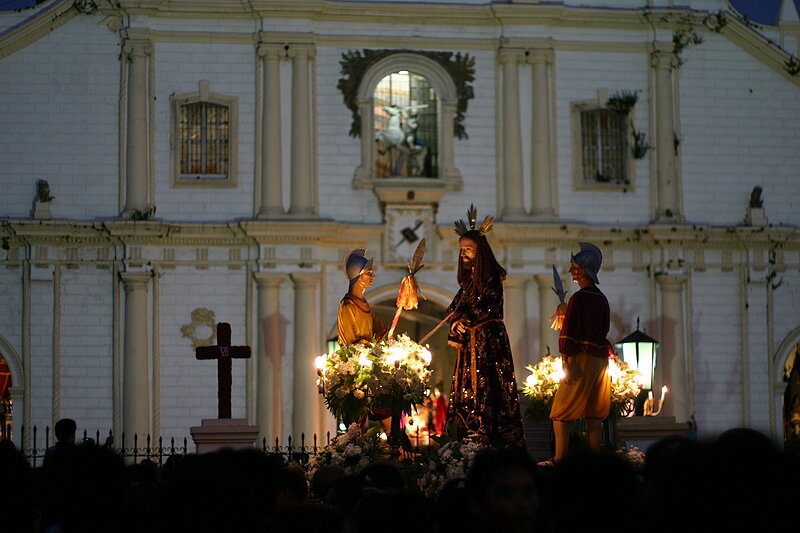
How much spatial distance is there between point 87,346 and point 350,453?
13.8 metres

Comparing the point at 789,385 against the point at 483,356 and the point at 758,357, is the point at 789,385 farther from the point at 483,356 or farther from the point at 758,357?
the point at 483,356

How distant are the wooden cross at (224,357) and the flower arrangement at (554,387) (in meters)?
4.10

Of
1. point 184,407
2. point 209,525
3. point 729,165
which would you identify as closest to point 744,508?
point 209,525

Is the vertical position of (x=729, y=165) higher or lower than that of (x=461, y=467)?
higher

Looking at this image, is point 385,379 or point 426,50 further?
point 426,50

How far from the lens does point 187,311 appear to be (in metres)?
28.4

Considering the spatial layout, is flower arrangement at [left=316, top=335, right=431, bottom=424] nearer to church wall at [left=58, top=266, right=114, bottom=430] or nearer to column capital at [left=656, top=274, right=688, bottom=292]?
→ church wall at [left=58, top=266, right=114, bottom=430]

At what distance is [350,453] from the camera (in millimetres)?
15547

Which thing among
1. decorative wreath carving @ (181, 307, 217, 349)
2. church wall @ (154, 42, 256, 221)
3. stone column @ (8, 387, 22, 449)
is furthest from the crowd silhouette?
church wall @ (154, 42, 256, 221)

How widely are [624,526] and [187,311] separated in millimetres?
23469

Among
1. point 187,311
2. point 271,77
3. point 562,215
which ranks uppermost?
point 271,77

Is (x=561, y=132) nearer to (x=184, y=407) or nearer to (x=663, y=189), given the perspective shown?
(x=663, y=189)

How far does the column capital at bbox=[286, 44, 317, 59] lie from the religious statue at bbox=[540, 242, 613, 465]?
48.8 feet

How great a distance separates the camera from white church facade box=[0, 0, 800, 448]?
2819 centimetres
